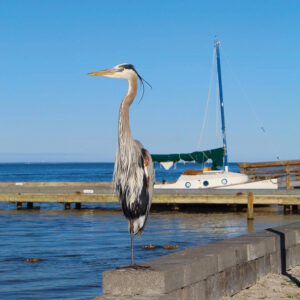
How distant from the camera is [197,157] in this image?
117ft

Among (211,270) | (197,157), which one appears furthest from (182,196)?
(211,270)

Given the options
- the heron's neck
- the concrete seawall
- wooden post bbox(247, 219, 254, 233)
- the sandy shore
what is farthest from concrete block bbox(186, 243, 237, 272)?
wooden post bbox(247, 219, 254, 233)

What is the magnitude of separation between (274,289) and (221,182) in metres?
24.1

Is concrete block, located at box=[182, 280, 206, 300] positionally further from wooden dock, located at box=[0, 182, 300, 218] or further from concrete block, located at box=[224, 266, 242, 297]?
wooden dock, located at box=[0, 182, 300, 218]

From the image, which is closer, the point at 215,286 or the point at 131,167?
the point at 131,167

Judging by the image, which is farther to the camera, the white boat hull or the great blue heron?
the white boat hull

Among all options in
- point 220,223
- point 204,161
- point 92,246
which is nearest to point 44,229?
point 92,246

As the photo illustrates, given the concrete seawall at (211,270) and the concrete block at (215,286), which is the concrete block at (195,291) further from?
the concrete block at (215,286)

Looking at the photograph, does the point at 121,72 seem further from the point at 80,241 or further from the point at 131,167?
the point at 80,241

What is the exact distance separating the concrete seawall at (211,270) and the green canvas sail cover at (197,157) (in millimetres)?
25261

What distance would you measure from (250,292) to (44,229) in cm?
1749

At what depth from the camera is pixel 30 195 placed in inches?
1225

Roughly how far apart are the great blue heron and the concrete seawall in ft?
1.40

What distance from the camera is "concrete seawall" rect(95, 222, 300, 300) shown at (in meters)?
6.18
